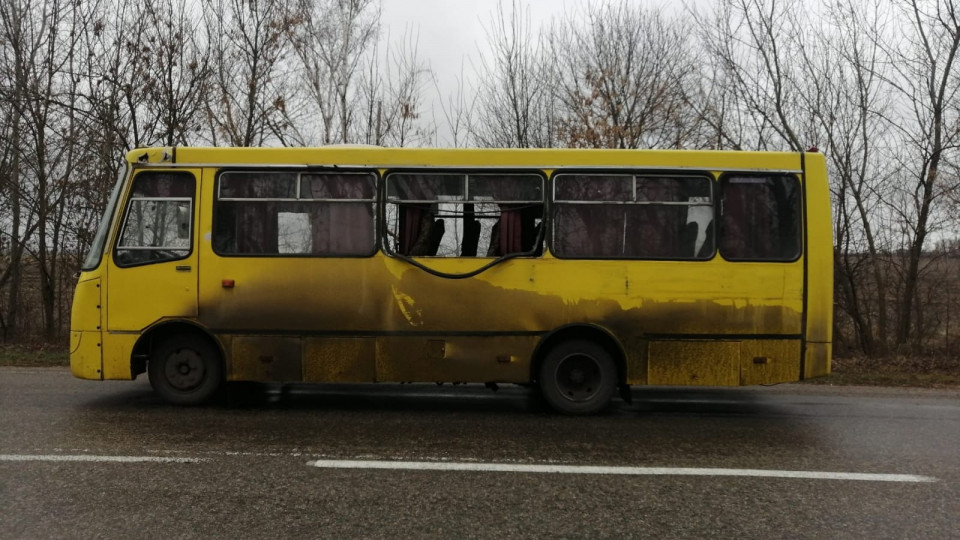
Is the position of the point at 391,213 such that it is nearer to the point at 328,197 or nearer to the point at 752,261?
the point at 328,197

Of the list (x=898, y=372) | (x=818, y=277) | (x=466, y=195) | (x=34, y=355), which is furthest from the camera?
(x=34, y=355)

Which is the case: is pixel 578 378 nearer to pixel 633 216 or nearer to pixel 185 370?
pixel 633 216

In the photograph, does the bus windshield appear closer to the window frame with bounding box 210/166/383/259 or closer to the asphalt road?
the window frame with bounding box 210/166/383/259

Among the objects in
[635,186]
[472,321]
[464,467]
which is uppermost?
[635,186]

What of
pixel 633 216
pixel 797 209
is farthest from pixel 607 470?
pixel 797 209

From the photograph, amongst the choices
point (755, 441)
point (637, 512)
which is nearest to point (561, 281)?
point (755, 441)

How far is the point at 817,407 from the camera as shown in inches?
301

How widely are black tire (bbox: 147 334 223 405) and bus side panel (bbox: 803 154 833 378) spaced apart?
6.20 m

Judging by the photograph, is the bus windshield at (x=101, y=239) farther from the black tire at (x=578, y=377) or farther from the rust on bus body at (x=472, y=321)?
the black tire at (x=578, y=377)

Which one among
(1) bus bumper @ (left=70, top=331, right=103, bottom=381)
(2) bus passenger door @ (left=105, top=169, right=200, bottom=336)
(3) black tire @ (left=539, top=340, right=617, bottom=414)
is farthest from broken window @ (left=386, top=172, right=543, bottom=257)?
(1) bus bumper @ (left=70, top=331, right=103, bottom=381)

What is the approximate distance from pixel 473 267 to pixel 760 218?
3032 millimetres

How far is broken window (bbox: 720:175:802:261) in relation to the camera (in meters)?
6.90

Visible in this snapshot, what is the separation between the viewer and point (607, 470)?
16.4 ft

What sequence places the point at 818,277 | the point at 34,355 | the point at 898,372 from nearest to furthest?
the point at 818,277 < the point at 898,372 < the point at 34,355
